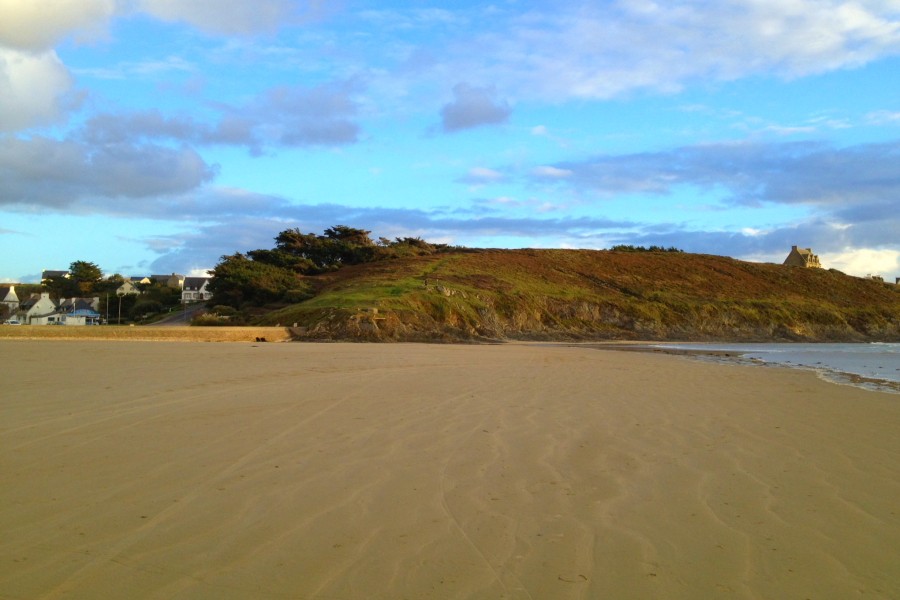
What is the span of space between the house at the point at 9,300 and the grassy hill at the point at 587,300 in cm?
4104

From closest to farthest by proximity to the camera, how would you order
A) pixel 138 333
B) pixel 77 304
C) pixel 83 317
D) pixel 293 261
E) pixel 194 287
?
pixel 138 333, pixel 293 261, pixel 83 317, pixel 77 304, pixel 194 287

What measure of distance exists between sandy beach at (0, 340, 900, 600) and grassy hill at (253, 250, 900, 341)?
21.4 metres

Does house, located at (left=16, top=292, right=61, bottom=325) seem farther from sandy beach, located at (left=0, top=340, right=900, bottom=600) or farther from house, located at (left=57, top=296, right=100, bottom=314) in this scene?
sandy beach, located at (left=0, top=340, right=900, bottom=600)

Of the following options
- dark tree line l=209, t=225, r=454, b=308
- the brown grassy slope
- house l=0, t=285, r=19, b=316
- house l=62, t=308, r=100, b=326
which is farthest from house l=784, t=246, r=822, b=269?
house l=0, t=285, r=19, b=316

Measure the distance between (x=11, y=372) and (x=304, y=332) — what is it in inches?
714

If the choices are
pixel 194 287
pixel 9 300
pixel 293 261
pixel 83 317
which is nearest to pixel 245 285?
pixel 293 261

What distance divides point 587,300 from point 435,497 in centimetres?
3767

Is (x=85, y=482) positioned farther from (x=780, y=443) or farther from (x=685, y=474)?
(x=780, y=443)

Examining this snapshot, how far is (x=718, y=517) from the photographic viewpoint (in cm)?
405

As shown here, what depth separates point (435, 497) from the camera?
4.34 m

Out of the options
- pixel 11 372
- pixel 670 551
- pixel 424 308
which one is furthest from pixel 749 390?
pixel 424 308

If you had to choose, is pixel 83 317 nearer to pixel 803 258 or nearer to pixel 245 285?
pixel 245 285

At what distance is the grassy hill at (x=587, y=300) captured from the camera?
31.8 metres

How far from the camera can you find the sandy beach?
3129 mm
